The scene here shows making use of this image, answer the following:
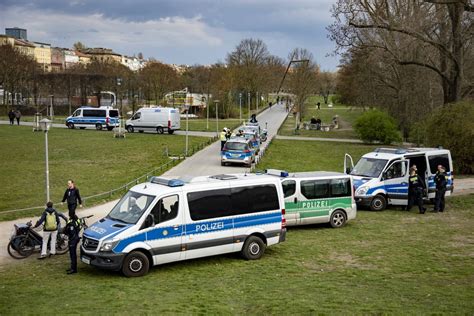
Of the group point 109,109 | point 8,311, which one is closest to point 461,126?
point 8,311

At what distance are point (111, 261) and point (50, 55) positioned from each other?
196 metres

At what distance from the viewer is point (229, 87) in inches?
3472

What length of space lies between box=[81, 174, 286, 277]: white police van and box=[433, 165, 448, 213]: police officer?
9.27 m

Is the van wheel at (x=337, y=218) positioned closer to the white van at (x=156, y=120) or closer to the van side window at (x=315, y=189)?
the van side window at (x=315, y=189)

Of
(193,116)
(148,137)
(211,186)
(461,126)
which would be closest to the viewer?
(211,186)

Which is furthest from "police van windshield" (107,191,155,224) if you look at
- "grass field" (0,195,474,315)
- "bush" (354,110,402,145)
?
"bush" (354,110,402,145)

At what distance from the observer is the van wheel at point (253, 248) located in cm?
1397

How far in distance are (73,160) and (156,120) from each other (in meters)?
20.2

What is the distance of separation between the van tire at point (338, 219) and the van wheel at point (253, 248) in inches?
190

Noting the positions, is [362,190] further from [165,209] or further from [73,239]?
[73,239]

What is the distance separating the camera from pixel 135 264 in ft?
40.4

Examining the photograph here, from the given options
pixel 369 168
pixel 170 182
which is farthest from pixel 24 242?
pixel 369 168

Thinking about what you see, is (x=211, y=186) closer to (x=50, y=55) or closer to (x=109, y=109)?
(x=109, y=109)

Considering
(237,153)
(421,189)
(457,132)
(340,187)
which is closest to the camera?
(340,187)
